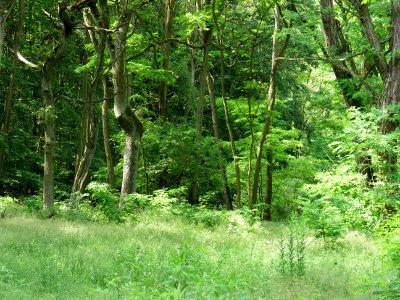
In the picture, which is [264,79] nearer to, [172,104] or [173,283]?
[172,104]

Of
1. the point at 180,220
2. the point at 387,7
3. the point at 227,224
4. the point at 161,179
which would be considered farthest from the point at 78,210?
the point at 387,7

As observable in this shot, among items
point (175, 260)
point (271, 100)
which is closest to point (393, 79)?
point (271, 100)

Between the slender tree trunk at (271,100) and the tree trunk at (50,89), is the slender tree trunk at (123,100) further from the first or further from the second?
the slender tree trunk at (271,100)

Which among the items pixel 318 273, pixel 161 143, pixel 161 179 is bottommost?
pixel 318 273

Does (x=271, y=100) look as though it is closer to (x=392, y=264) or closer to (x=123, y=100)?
(x=123, y=100)

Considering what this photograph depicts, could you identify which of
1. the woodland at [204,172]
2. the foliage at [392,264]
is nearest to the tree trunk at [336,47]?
the woodland at [204,172]

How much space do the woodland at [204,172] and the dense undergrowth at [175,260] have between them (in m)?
0.04

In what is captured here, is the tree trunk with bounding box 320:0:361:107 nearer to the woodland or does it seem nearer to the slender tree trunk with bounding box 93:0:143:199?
the woodland

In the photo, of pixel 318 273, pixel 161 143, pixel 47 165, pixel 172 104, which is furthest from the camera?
pixel 172 104

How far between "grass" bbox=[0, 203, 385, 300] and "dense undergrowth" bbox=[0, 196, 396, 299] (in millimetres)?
17

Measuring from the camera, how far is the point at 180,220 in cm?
1285

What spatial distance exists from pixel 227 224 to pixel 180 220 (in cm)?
125

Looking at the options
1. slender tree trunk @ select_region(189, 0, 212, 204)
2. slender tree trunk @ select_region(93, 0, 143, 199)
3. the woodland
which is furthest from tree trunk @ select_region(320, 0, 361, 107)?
slender tree trunk @ select_region(93, 0, 143, 199)

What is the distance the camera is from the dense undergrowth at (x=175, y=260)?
5.65m
